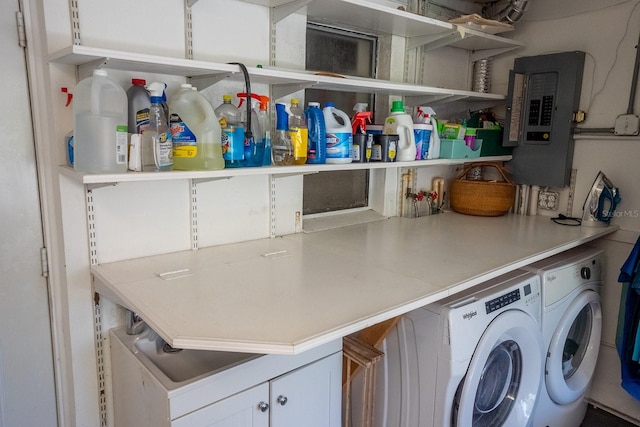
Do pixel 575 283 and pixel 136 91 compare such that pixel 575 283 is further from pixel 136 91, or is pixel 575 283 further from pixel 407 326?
pixel 136 91

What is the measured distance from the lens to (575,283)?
219 centimetres

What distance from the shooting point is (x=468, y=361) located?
1.63 m

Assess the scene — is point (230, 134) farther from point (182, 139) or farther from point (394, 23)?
point (394, 23)

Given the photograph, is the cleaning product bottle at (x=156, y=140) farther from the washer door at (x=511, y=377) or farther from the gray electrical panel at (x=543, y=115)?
the gray electrical panel at (x=543, y=115)

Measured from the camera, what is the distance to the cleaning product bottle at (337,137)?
1.92 meters

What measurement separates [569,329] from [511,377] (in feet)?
1.73

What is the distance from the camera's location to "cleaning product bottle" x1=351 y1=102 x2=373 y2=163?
2035 millimetres

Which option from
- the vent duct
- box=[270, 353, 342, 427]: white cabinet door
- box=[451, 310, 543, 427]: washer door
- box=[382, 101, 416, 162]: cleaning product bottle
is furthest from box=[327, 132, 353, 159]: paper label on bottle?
the vent duct

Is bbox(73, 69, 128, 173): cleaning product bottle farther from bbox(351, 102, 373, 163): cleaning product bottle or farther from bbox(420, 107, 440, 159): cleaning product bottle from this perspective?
bbox(420, 107, 440, 159): cleaning product bottle

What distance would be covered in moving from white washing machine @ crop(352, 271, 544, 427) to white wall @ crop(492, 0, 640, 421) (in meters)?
0.90

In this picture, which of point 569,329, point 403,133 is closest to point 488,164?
point 403,133

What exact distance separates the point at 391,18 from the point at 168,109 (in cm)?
117

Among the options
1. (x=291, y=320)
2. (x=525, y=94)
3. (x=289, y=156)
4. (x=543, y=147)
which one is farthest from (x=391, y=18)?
(x=291, y=320)

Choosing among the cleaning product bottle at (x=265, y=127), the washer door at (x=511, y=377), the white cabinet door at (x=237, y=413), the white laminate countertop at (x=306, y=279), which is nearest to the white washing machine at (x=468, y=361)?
the washer door at (x=511, y=377)
